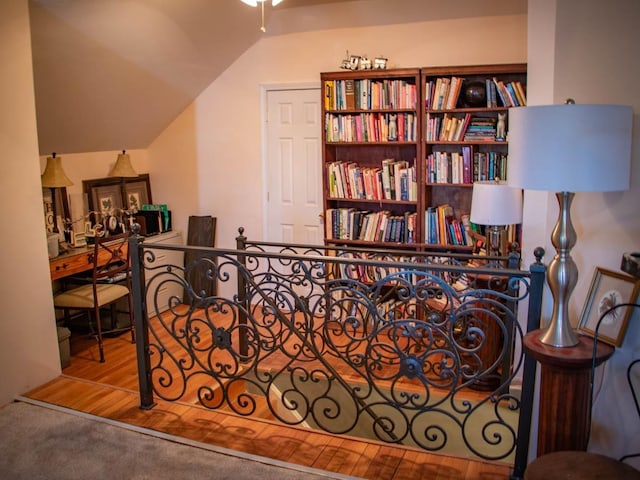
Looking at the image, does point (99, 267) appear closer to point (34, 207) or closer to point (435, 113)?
point (34, 207)

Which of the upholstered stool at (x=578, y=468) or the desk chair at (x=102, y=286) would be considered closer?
the upholstered stool at (x=578, y=468)

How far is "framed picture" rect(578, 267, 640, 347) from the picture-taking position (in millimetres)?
2465

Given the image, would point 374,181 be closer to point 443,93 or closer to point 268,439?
point 443,93

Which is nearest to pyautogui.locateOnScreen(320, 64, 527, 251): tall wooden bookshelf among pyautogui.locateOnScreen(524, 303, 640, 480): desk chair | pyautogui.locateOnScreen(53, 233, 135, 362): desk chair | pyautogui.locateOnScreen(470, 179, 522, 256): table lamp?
pyautogui.locateOnScreen(470, 179, 522, 256): table lamp

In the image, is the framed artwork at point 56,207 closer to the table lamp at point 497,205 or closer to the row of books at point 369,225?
the row of books at point 369,225

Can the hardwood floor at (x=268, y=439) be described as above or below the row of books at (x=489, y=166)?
below

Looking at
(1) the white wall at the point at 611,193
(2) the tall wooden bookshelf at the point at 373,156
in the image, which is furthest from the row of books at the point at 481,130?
(1) the white wall at the point at 611,193

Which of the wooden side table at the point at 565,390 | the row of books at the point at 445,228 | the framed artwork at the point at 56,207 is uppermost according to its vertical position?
the framed artwork at the point at 56,207

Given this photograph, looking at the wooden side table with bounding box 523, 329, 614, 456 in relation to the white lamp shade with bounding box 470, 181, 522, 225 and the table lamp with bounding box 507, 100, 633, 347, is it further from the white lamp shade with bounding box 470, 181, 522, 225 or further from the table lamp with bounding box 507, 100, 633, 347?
the white lamp shade with bounding box 470, 181, 522, 225

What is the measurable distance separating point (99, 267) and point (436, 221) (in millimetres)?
2695

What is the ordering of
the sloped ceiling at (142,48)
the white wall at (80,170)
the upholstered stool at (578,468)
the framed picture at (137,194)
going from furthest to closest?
the framed picture at (137,194) → the white wall at (80,170) → the sloped ceiling at (142,48) → the upholstered stool at (578,468)

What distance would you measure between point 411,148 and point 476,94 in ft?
2.55

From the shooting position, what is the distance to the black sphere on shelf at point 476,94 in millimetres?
4660

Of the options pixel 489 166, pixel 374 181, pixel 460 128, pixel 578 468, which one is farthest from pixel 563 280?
pixel 374 181
